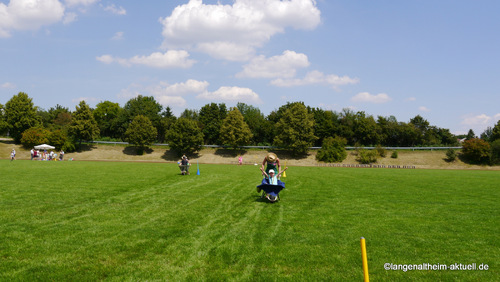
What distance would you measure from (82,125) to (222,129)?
32.0 metres

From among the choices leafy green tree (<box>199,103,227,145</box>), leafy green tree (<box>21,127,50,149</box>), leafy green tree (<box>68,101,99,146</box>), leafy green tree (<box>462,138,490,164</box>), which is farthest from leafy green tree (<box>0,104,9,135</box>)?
leafy green tree (<box>462,138,490,164</box>)

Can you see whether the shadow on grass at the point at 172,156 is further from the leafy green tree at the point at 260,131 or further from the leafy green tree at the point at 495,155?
the leafy green tree at the point at 495,155

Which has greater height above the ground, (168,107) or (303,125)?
(168,107)

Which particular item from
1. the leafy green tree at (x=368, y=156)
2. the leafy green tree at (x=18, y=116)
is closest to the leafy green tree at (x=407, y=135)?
the leafy green tree at (x=368, y=156)

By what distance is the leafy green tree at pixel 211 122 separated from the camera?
81.9m

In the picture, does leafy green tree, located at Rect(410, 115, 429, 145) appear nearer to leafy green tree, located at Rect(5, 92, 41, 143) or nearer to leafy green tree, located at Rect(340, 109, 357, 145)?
leafy green tree, located at Rect(340, 109, 357, 145)

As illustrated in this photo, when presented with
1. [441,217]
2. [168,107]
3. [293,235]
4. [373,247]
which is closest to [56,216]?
[293,235]

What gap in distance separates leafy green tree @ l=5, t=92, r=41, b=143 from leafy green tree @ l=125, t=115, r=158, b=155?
24943 millimetres

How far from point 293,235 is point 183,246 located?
9.26 ft

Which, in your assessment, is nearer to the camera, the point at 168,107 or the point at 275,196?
the point at 275,196

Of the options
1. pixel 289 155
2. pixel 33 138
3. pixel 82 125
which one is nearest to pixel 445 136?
pixel 289 155

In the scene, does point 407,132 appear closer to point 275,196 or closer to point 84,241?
point 275,196

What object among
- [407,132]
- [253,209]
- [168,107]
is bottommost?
[253,209]

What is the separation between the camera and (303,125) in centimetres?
6750
